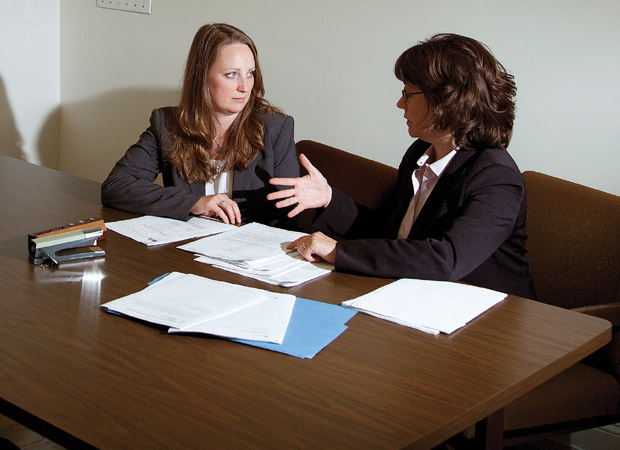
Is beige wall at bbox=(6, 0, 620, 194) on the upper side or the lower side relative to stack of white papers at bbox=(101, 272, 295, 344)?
upper

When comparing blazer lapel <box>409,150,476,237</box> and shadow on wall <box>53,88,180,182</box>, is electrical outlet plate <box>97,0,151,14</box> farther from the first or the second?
blazer lapel <box>409,150,476,237</box>

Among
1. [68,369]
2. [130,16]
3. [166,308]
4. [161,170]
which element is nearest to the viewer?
[68,369]

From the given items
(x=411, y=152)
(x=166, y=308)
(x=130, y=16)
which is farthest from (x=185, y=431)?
(x=130, y=16)

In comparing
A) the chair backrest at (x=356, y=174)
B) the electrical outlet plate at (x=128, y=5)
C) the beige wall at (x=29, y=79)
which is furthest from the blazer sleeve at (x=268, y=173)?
the beige wall at (x=29, y=79)

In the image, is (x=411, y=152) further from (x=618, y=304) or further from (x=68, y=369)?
(x=68, y=369)

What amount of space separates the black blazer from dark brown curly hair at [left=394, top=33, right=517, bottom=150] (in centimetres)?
6

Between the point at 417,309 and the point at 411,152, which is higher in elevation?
the point at 411,152

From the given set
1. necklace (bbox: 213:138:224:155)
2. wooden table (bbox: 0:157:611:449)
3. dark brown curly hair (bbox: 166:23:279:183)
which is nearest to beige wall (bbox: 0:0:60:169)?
dark brown curly hair (bbox: 166:23:279:183)

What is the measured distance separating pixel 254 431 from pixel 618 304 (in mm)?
1180

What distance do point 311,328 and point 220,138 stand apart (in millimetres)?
1291

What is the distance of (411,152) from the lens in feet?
7.36

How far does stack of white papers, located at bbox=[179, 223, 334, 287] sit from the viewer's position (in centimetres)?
158

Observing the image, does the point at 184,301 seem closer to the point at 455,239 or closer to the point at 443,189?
the point at 455,239

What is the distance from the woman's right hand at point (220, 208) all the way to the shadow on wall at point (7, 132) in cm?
216
